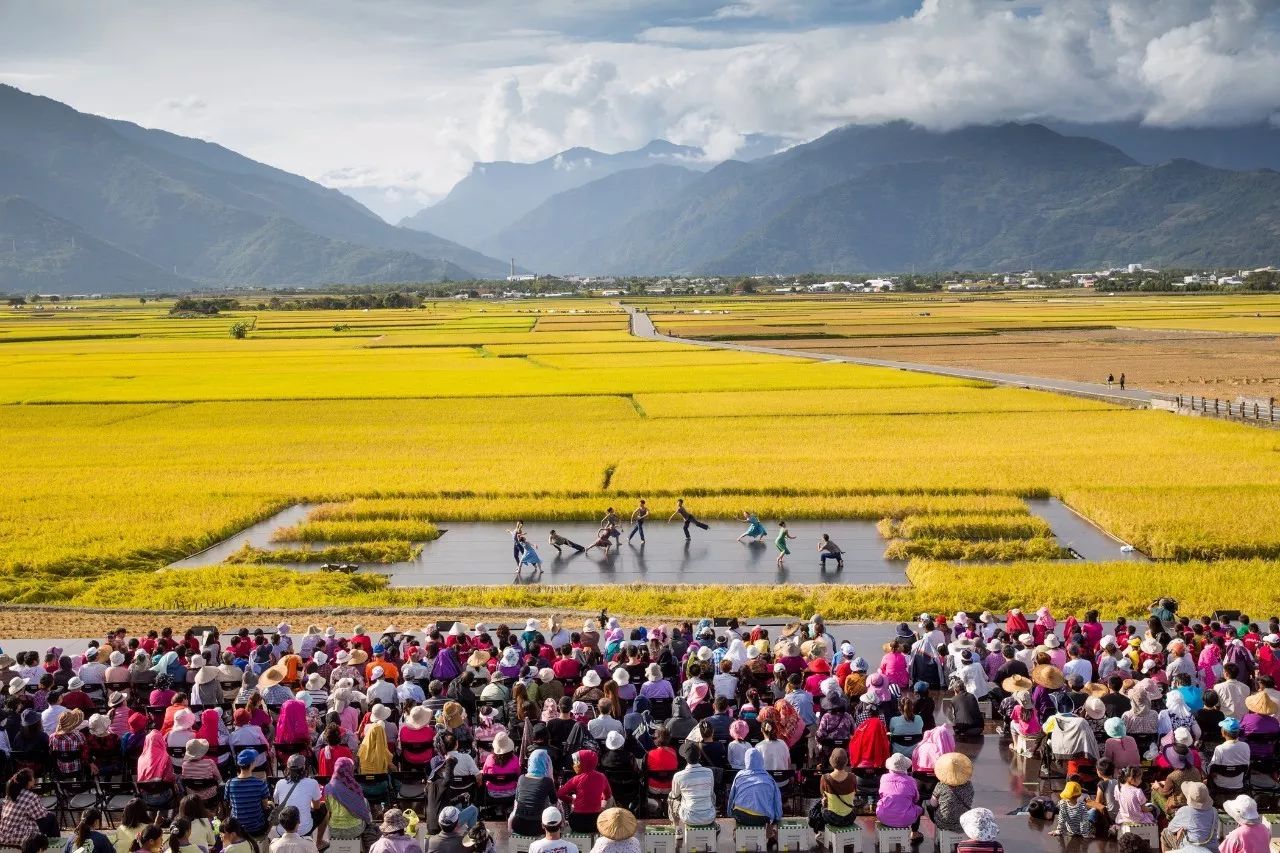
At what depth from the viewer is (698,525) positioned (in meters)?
26.9

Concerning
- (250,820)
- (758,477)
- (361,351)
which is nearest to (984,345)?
(361,351)

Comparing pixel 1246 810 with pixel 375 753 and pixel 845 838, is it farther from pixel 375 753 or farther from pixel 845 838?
pixel 375 753

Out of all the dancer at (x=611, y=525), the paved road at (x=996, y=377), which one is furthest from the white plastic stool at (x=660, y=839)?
the paved road at (x=996, y=377)

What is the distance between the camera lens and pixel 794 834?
32.0 ft

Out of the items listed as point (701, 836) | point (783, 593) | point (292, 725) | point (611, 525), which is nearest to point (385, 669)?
point (292, 725)

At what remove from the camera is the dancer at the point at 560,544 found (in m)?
25.1

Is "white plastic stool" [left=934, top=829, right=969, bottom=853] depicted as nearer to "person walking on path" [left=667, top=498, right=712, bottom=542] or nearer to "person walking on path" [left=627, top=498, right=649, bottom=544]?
"person walking on path" [left=627, top=498, right=649, bottom=544]

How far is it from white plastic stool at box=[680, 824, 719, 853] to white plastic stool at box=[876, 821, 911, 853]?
1538mm

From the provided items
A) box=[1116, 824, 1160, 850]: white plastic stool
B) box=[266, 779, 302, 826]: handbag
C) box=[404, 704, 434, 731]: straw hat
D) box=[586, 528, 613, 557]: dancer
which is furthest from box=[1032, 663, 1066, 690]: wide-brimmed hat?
box=[586, 528, 613, 557]: dancer

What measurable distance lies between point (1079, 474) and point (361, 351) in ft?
225

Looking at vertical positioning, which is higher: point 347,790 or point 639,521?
point 347,790

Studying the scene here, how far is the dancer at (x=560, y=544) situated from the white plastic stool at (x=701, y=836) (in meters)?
15.7

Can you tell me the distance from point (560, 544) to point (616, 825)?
1719cm

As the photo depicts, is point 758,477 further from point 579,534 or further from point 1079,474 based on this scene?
point 1079,474
